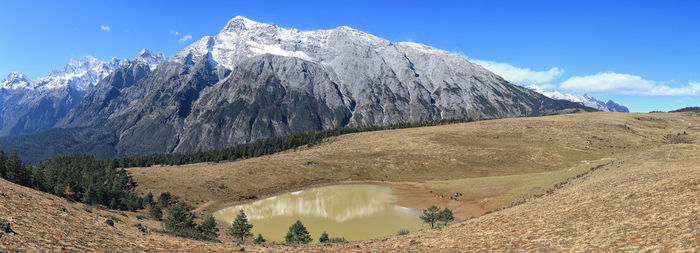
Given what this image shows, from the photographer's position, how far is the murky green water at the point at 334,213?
4741cm

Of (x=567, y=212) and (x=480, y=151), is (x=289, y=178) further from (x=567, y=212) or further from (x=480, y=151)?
(x=567, y=212)

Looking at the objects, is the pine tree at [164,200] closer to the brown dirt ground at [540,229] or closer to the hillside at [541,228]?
the hillside at [541,228]

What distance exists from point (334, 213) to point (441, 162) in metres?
49.0

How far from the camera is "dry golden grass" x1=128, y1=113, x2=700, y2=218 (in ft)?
230

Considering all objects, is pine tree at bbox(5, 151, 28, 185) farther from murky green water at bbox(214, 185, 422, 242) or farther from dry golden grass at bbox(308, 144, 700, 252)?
dry golden grass at bbox(308, 144, 700, 252)

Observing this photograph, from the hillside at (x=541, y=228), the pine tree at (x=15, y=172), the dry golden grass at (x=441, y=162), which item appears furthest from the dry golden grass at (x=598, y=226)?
the pine tree at (x=15, y=172)

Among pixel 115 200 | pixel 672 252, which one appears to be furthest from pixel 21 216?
pixel 115 200

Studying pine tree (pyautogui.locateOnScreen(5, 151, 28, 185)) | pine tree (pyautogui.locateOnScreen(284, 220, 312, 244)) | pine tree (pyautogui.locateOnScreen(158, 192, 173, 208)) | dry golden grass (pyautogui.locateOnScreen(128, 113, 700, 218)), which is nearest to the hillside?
pine tree (pyautogui.locateOnScreen(284, 220, 312, 244))

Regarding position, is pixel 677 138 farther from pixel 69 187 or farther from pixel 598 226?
pixel 69 187

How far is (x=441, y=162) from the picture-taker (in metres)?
97.0

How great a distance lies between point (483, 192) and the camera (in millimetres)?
60594

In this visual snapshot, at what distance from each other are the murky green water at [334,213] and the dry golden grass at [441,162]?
6001mm

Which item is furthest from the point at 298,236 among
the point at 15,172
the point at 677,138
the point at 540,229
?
the point at 677,138

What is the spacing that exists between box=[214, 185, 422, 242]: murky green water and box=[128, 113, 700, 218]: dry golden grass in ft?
19.7
